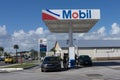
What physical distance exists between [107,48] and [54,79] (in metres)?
60.4

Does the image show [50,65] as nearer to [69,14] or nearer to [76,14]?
[69,14]

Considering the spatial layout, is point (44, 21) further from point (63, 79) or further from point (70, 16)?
point (63, 79)

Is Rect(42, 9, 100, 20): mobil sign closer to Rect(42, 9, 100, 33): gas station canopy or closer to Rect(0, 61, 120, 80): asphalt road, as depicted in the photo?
Rect(42, 9, 100, 33): gas station canopy

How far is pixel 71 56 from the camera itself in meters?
39.0

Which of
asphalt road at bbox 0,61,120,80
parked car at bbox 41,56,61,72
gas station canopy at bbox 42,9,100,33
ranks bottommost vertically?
asphalt road at bbox 0,61,120,80

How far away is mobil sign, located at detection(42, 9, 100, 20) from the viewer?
120 ft

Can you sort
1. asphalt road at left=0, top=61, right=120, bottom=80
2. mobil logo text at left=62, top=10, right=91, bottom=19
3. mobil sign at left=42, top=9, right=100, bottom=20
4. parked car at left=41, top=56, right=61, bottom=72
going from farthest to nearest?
mobil logo text at left=62, top=10, right=91, bottom=19 < mobil sign at left=42, top=9, right=100, bottom=20 < parked car at left=41, top=56, right=61, bottom=72 < asphalt road at left=0, top=61, right=120, bottom=80

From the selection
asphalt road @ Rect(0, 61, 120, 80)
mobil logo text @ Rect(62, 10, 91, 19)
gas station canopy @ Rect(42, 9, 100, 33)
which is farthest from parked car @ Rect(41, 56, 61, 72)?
mobil logo text @ Rect(62, 10, 91, 19)

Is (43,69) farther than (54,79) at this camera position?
Yes

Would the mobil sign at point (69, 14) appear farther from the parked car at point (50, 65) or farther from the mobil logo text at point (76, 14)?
the parked car at point (50, 65)

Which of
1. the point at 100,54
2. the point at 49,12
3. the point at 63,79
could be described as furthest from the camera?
the point at 100,54

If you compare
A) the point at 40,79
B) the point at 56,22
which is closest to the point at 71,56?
the point at 56,22

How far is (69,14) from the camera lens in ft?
121

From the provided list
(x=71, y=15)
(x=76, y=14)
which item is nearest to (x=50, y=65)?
(x=71, y=15)
